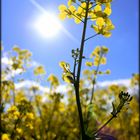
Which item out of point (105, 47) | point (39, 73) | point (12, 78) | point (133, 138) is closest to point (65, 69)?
point (105, 47)

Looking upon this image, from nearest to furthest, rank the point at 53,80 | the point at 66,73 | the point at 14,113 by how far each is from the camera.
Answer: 1. the point at 66,73
2. the point at 14,113
3. the point at 53,80

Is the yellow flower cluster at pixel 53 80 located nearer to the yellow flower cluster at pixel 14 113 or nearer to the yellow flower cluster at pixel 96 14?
the yellow flower cluster at pixel 14 113

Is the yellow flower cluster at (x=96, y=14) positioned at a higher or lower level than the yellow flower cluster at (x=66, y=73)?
higher

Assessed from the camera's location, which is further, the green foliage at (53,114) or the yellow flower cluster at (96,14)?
the green foliage at (53,114)

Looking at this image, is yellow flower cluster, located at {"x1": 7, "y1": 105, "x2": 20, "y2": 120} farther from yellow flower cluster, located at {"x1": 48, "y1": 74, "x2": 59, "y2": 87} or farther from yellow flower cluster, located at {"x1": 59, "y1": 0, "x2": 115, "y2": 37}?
yellow flower cluster, located at {"x1": 48, "y1": 74, "x2": 59, "y2": 87}

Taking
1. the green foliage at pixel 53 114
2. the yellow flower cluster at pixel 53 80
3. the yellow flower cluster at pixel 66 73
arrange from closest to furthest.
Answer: the yellow flower cluster at pixel 66 73, the green foliage at pixel 53 114, the yellow flower cluster at pixel 53 80

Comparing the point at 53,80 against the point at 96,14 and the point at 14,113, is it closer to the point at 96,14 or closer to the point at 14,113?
the point at 14,113

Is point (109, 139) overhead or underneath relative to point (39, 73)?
underneath

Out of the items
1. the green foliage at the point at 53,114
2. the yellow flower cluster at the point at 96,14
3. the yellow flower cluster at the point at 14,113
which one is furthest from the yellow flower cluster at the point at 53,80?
the yellow flower cluster at the point at 96,14

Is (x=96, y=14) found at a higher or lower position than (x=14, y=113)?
higher

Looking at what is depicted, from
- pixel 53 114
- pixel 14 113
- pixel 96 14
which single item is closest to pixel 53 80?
pixel 53 114

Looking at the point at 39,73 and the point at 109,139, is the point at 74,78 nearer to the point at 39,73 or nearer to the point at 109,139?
the point at 109,139
